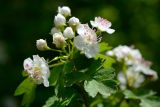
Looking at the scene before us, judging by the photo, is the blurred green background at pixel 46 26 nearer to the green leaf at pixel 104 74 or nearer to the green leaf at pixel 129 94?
the green leaf at pixel 129 94

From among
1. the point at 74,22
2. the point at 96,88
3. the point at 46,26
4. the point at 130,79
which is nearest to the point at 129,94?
the point at 130,79

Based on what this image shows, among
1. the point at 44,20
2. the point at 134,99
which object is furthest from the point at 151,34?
the point at 134,99

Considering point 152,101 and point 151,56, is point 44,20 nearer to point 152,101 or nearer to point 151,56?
point 151,56

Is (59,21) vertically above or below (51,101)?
above

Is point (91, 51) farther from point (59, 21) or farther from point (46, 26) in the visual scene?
point (46, 26)

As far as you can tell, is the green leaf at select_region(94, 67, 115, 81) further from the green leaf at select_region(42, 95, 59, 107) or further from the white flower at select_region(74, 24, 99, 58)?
the green leaf at select_region(42, 95, 59, 107)

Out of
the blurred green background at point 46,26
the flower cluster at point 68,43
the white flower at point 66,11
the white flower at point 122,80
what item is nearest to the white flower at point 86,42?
the flower cluster at point 68,43
